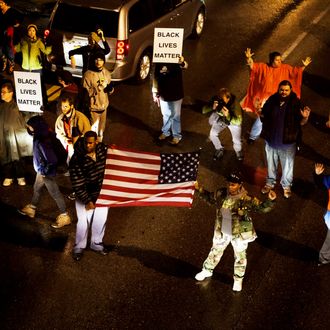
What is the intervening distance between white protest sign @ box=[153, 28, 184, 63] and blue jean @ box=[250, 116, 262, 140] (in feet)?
6.21

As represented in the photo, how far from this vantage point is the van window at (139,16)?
1177 centimetres

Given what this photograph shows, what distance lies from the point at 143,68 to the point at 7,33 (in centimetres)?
298

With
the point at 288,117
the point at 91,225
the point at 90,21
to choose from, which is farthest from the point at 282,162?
the point at 90,21

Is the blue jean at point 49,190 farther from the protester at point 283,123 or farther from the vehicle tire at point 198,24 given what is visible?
the vehicle tire at point 198,24

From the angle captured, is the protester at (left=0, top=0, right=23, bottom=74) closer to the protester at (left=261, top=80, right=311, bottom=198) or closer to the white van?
the white van

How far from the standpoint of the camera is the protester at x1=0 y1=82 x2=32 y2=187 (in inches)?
339

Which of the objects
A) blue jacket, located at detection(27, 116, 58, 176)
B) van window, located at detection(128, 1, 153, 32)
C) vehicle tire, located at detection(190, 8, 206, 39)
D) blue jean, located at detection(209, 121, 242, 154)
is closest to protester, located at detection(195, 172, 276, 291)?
blue jacket, located at detection(27, 116, 58, 176)

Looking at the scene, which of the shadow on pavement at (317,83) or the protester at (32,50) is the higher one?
the protester at (32,50)

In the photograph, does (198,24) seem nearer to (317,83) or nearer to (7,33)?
(317,83)

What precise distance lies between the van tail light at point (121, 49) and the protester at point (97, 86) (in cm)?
212

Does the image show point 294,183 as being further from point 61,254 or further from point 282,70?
point 61,254

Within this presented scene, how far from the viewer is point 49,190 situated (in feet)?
27.0

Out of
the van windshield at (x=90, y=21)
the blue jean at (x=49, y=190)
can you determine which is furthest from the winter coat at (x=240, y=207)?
the van windshield at (x=90, y=21)

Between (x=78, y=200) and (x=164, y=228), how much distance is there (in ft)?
5.77
